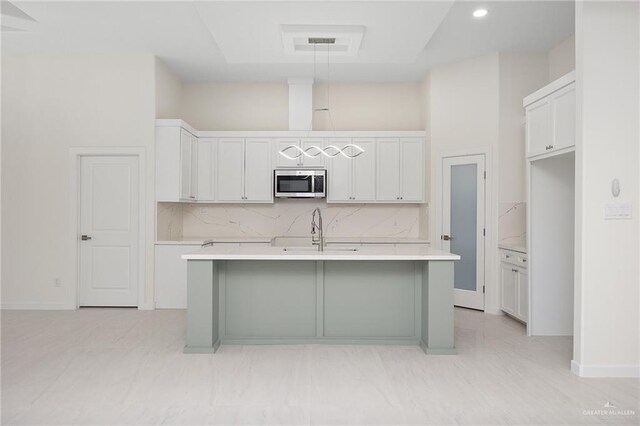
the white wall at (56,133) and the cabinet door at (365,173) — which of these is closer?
the white wall at (56,133)

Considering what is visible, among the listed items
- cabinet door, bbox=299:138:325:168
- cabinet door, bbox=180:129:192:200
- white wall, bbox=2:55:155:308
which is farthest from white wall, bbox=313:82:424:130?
white wall, bbox=2:55:155:308

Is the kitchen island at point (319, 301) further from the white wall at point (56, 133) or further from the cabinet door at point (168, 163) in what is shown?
the white wall at point (56, 133)

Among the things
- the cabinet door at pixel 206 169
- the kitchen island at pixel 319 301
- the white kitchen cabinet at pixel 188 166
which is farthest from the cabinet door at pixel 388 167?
the white kitchen cabinet at pixel 188 166

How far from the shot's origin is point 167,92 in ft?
19.1

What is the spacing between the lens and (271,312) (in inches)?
155

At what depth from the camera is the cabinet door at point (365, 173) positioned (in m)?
6.10

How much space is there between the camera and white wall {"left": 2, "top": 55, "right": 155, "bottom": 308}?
5387mm

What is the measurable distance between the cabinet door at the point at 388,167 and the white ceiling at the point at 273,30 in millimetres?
1042

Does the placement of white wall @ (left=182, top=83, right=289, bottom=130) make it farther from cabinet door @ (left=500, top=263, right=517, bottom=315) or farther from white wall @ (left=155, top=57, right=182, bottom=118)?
cabinet door @ (left=500, top=263, right=517, bottom=315)

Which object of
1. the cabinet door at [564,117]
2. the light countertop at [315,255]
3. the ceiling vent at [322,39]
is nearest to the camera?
the cabinet door at [564,117]

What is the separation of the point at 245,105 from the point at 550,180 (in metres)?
4.35

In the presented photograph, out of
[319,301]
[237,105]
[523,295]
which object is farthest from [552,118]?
[237,105]

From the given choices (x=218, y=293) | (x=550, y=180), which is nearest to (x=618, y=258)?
(x=550, y=180)

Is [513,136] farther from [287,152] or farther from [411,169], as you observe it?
[287,152]
